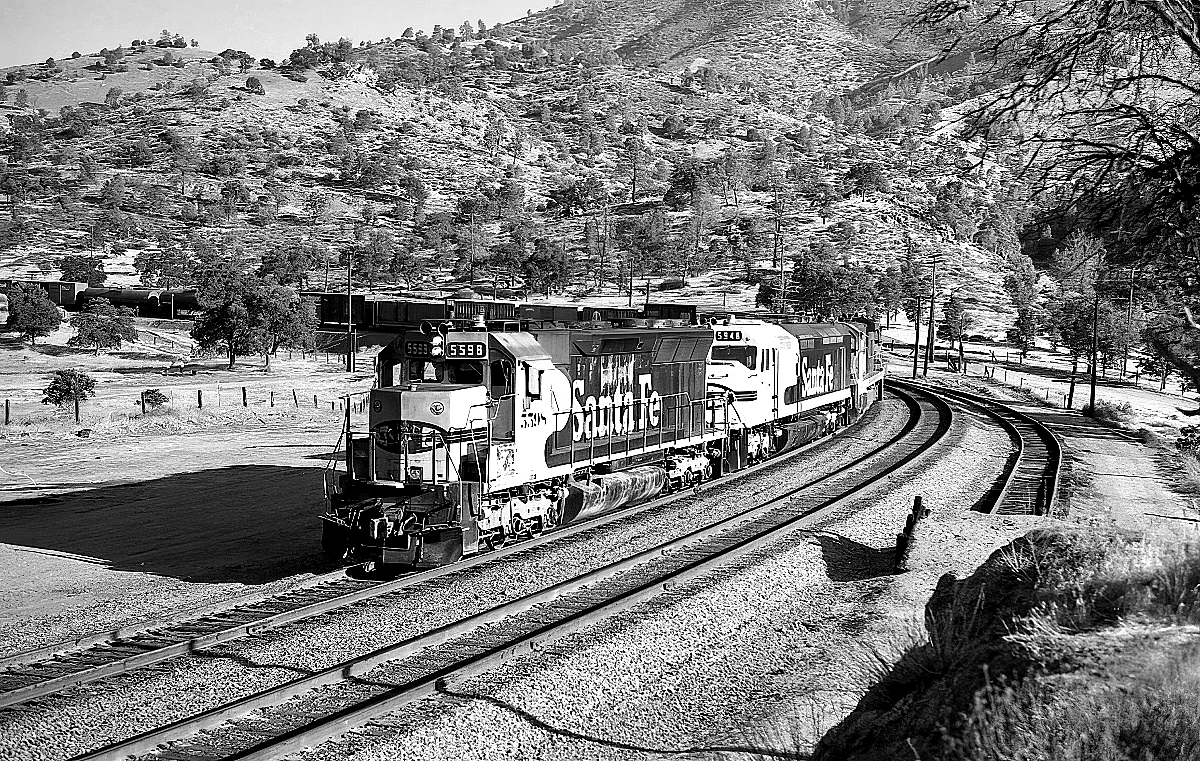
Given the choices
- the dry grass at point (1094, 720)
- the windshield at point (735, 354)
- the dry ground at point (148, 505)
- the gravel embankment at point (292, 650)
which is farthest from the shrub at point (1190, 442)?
the dry ground at point (148, 505)

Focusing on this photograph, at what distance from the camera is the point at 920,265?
99.3m

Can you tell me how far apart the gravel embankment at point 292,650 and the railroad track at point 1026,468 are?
6393 millimetres

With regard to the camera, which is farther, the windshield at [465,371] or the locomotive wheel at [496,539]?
the locomotive wheel at [496,539]

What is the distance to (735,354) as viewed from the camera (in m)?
21.1

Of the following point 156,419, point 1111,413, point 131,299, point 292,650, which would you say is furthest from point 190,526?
point 131,299

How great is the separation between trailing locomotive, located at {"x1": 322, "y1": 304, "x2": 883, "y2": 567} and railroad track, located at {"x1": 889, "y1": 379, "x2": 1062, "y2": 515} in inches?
230

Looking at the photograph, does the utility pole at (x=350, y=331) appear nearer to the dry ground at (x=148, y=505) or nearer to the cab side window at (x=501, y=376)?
the dry ground at (x=148, y=505)

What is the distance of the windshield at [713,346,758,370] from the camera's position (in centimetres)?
2098

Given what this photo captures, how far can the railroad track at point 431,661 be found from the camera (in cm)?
804

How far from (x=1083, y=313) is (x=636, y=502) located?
58789 millimetres

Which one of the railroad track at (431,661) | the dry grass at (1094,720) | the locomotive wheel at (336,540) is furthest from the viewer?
the locomotive wheel at (336,540)

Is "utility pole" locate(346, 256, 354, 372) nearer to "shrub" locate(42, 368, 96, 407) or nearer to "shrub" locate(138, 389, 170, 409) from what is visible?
"shrub" locate(138, 389, 170, 409)

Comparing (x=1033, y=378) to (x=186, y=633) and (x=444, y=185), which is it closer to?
(x=186, y=633)

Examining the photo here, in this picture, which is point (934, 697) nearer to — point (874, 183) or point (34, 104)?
point (874, 183)
